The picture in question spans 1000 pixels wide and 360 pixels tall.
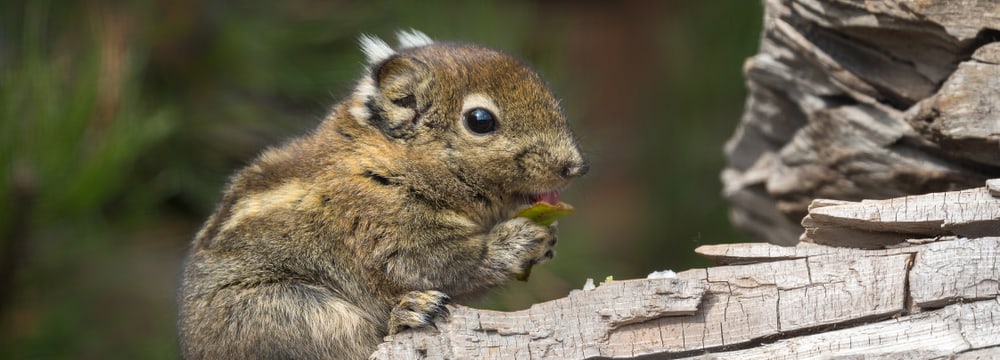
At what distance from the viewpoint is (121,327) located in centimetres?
520

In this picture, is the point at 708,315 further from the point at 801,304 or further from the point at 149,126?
the point at 149,126

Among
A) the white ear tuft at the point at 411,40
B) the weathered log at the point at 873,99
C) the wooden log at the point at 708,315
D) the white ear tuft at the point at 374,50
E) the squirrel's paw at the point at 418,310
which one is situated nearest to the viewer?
the wooden log at the point at 708,315

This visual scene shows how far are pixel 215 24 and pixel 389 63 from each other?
197 cm

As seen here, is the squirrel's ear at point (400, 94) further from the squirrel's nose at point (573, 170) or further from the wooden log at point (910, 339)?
the wooden log at point (910, 339)

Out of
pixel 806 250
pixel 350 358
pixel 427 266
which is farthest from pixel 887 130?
pixel 350 358

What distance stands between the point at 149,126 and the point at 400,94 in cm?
153

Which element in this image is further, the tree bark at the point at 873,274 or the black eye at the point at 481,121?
the black eye at the point at 481,121

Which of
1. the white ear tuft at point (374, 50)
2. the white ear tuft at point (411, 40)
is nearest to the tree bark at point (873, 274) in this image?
the white ear tuft at point (374, 50)

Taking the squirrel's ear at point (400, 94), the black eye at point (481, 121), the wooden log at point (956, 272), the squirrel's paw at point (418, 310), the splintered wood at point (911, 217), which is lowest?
the squirrel's paw at point (418, 310)

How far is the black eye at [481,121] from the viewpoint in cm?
347

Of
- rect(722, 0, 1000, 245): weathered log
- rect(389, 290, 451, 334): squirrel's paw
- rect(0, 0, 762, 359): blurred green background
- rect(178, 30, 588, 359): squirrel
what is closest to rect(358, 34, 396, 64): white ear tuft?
rect(178, 30, 588, 359): squirrel

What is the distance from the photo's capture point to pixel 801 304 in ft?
9.38

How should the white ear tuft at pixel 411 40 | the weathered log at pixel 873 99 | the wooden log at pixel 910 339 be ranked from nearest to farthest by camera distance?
the wooden log at pixel 910 339 < the weathered log at pixel 873 99 < the white ear tuft at pixel 411 40

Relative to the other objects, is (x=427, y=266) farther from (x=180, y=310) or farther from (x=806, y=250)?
(x=806, y=250)
